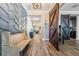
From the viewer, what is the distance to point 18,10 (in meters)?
2.40

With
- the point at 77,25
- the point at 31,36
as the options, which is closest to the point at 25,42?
the point at 31,36

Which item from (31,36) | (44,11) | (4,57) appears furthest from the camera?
(44,11)

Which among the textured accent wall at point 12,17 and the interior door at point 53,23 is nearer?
the textured accent wall at point 12,17

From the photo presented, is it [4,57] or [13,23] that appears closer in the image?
[4,57]

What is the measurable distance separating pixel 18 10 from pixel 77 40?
130 cm

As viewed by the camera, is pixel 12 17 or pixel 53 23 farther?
pixel 53 23

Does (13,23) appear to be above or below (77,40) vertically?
above

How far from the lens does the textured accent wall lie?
2.05 metres

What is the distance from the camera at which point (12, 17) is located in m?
2.31

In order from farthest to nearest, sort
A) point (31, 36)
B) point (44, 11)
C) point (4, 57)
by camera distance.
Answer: point (44, 11), point (31, 36), point (4, 57)

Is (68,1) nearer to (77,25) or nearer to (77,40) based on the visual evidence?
(77,25)

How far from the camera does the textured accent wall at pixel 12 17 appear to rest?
80.8 inches

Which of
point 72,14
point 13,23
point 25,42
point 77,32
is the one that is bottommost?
point 25,42

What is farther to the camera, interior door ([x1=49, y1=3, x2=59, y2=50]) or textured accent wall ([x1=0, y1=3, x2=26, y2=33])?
interior door ([x1=49, y1=3, x2=59, y2=50])
